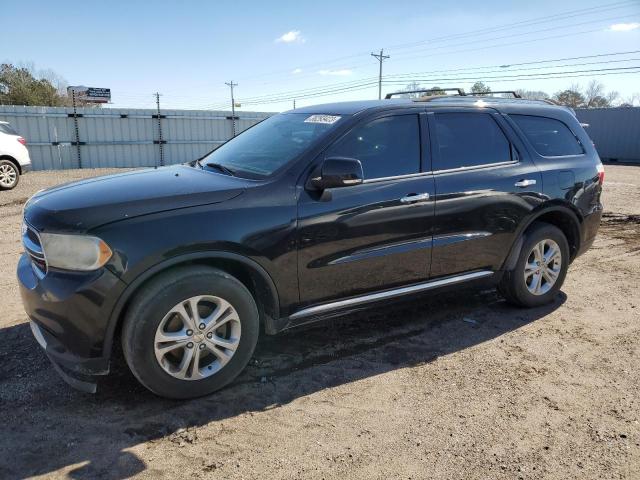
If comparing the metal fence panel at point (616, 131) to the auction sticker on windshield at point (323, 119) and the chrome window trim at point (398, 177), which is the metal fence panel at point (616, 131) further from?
the auction sticker on windshield at point (323, 119)

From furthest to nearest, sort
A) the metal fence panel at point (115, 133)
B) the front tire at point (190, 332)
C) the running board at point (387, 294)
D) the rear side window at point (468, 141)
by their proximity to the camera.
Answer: the metal fence panel at point (115, 133) → the rear side window at point (468, 141) → the running board at point (387, 294) → the front tire at point (190, 332)

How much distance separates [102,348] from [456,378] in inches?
91.1

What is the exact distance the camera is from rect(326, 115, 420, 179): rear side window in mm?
3709

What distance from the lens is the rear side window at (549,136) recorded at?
472 cm

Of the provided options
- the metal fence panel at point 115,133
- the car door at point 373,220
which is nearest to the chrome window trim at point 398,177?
the car door at point 373,220

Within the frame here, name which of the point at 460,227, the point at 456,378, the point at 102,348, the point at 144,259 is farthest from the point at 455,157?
the point at 102,348

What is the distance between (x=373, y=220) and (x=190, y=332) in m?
1.48

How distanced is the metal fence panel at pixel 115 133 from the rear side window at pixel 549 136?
16.7m

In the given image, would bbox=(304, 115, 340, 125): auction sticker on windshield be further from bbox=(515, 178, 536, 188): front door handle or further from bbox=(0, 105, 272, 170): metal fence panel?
bbox=(0, 105, 272, 170): metal fence panel

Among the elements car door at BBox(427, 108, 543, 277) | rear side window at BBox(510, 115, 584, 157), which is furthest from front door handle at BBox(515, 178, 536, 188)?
rear side window at BBox(510, 115, 584, 157)

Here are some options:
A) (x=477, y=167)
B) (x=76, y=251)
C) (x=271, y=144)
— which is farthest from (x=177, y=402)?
(x=477, y=167)

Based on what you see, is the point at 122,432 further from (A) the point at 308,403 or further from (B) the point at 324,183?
(B) the point at 324,183

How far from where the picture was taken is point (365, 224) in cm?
360

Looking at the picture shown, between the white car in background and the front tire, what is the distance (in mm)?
11279
